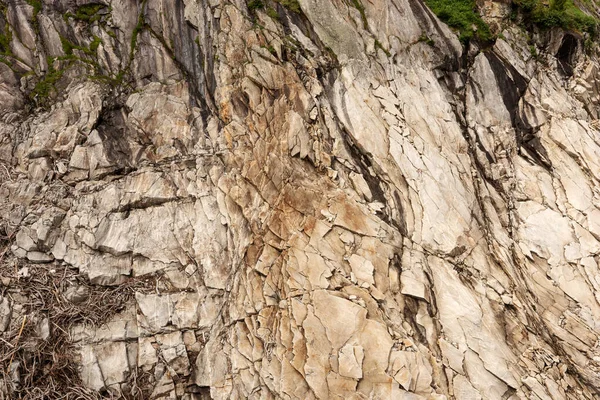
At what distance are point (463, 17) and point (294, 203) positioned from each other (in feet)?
24.9

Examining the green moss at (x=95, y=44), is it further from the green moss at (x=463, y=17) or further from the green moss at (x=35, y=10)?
the green moss at (x=463, y=17)

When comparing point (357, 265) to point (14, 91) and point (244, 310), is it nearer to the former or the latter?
point (244, 310)

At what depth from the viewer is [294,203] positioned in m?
9.00

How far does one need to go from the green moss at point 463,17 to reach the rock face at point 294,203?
1.32 ft

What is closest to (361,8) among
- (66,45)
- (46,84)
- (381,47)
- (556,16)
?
(381,47)

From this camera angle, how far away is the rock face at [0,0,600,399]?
26.7 ft

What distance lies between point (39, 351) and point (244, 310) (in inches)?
170

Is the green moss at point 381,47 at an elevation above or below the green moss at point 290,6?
above

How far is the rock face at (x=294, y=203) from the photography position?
26.7ft

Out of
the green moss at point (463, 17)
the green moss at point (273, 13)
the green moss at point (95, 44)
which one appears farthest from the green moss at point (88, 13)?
the green moss at point (463, 17)

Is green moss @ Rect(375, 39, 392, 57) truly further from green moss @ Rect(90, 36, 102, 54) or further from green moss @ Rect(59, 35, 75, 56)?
green moss @ Rect(59, 35, 75, 56)

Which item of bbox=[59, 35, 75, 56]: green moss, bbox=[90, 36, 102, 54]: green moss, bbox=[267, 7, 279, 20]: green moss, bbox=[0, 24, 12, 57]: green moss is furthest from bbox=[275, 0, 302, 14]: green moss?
bbox=[0, 24, 12, 57]: green moss

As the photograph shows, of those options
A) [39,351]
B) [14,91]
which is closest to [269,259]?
[39,351]

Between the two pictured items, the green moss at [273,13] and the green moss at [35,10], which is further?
the green moss at [35,10]
